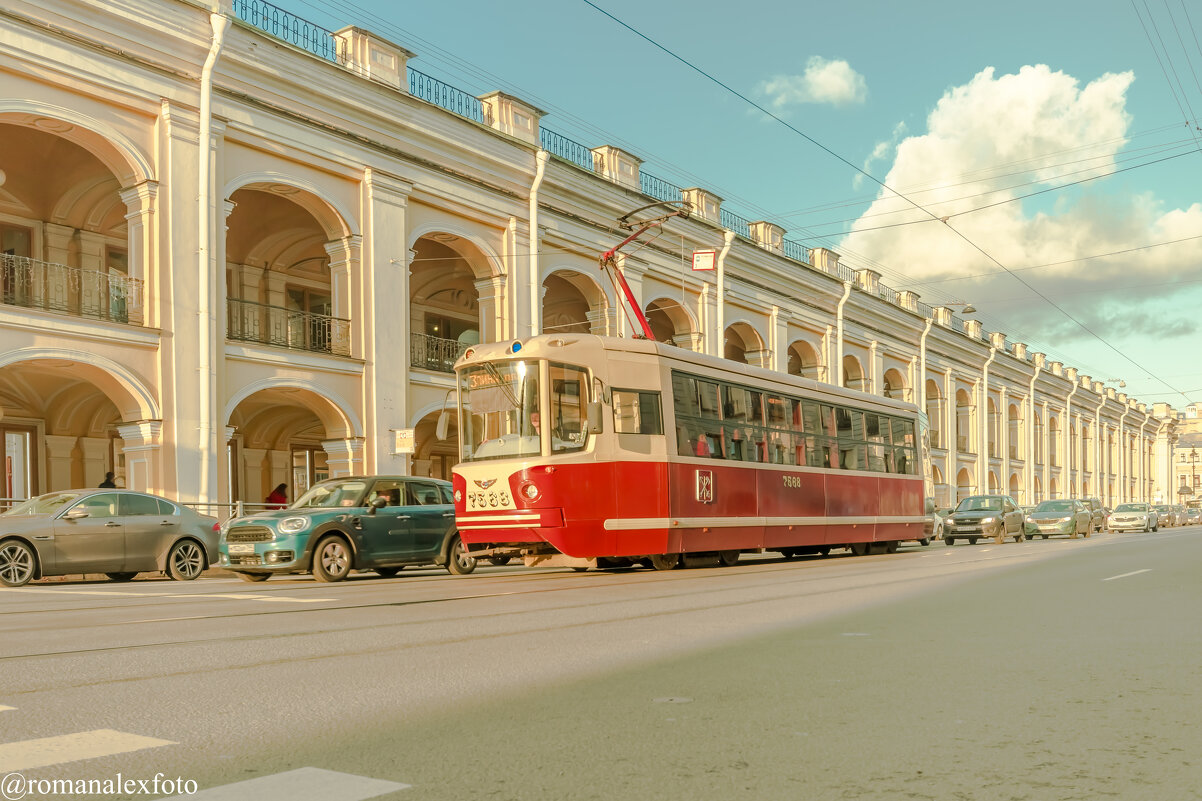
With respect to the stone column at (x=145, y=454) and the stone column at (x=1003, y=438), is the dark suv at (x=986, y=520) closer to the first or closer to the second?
the stone column at (x=145, y=454)

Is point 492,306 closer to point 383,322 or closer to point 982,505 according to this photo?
point 383,322

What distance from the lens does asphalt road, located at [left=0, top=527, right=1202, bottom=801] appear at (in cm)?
415

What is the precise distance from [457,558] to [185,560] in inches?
168

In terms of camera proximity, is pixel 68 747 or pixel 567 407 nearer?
pixel 68 747

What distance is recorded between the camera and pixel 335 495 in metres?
16.5

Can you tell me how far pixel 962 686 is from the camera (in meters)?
6.05

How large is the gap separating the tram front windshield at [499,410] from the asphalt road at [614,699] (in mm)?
4731

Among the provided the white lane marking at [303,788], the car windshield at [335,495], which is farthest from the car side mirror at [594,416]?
the white lane marking at [303,788]

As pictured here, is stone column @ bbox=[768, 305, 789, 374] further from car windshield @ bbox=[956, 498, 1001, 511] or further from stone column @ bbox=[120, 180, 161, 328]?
stone column @ bbox=[120, 180, 161, 328]

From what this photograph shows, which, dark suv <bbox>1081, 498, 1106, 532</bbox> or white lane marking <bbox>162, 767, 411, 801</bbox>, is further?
dark suv <bbox>1081, 498, 1106, 532</bbox>

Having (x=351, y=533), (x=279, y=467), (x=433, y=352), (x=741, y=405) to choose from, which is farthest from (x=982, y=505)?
(x=351, y=533)

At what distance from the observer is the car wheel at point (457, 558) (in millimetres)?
17672

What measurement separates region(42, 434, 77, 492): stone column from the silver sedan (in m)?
10.2

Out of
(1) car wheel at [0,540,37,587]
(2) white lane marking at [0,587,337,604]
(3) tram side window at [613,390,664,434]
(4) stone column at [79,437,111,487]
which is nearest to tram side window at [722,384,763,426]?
(3) tram side window at [613,390,664,434]
